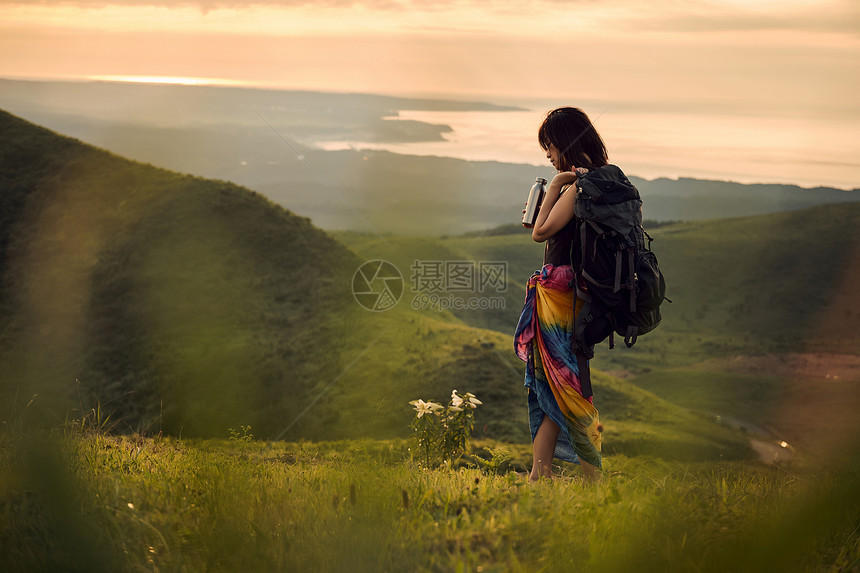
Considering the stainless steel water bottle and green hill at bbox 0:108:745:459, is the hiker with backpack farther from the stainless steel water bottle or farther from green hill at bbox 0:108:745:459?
green hill at bbox 0:108:745:459

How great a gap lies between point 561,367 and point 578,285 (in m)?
0.69

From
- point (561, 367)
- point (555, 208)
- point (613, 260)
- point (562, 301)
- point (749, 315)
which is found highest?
point (555, 208)

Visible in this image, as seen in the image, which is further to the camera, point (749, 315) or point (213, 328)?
point (749, 315)

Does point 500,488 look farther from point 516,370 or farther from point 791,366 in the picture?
point 791,366

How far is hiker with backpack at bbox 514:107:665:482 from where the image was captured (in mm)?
5199

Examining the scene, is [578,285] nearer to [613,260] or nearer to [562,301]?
[562,301]

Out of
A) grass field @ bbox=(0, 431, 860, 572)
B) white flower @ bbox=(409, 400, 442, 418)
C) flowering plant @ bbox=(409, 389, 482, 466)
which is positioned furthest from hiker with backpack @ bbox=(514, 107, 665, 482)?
flowering plant @ bbox=(409, 389, 482, 466)

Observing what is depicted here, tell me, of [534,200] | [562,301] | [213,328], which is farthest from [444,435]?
[213,328]

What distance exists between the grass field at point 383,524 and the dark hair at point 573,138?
2.51 metres

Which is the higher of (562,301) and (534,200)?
(534,200)

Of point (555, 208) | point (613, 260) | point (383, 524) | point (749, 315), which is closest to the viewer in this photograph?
point (383, 524)

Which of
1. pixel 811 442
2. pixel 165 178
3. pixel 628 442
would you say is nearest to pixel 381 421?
pixel 628 442

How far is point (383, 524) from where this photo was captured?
12.5ft

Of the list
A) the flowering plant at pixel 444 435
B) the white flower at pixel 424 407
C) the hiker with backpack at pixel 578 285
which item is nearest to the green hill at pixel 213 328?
the flowering plant at pixel 444 435
